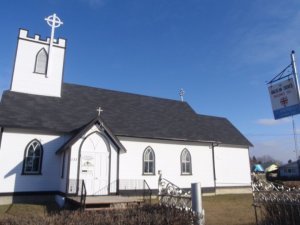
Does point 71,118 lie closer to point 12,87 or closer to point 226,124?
point 12,87

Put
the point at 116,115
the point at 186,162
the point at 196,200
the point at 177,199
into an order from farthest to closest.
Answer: the point at 186,162 < the point at 116,115 < the point at 177,199 < the point at 196,200

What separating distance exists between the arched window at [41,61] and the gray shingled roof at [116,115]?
2.22 m

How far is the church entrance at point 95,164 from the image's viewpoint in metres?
17.7

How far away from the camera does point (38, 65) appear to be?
22344mm

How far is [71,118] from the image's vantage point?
20828 millimetres

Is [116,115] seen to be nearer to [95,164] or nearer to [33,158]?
[95,164]

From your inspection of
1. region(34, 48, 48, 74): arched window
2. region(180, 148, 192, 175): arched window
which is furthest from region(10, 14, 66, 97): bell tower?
region(180, 148, 192, 175): arched window

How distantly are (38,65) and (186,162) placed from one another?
14.6 metres

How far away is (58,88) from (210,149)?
14410 mm

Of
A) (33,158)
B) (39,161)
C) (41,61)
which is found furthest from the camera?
(41,61)

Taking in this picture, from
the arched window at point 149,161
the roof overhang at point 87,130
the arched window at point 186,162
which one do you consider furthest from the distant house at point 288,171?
the roof overhang at point 87,130

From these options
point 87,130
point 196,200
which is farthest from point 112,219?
point 87,130

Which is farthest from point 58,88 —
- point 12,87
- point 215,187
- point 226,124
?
point 226,124

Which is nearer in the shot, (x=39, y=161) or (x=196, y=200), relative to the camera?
(x=196, y=200)
